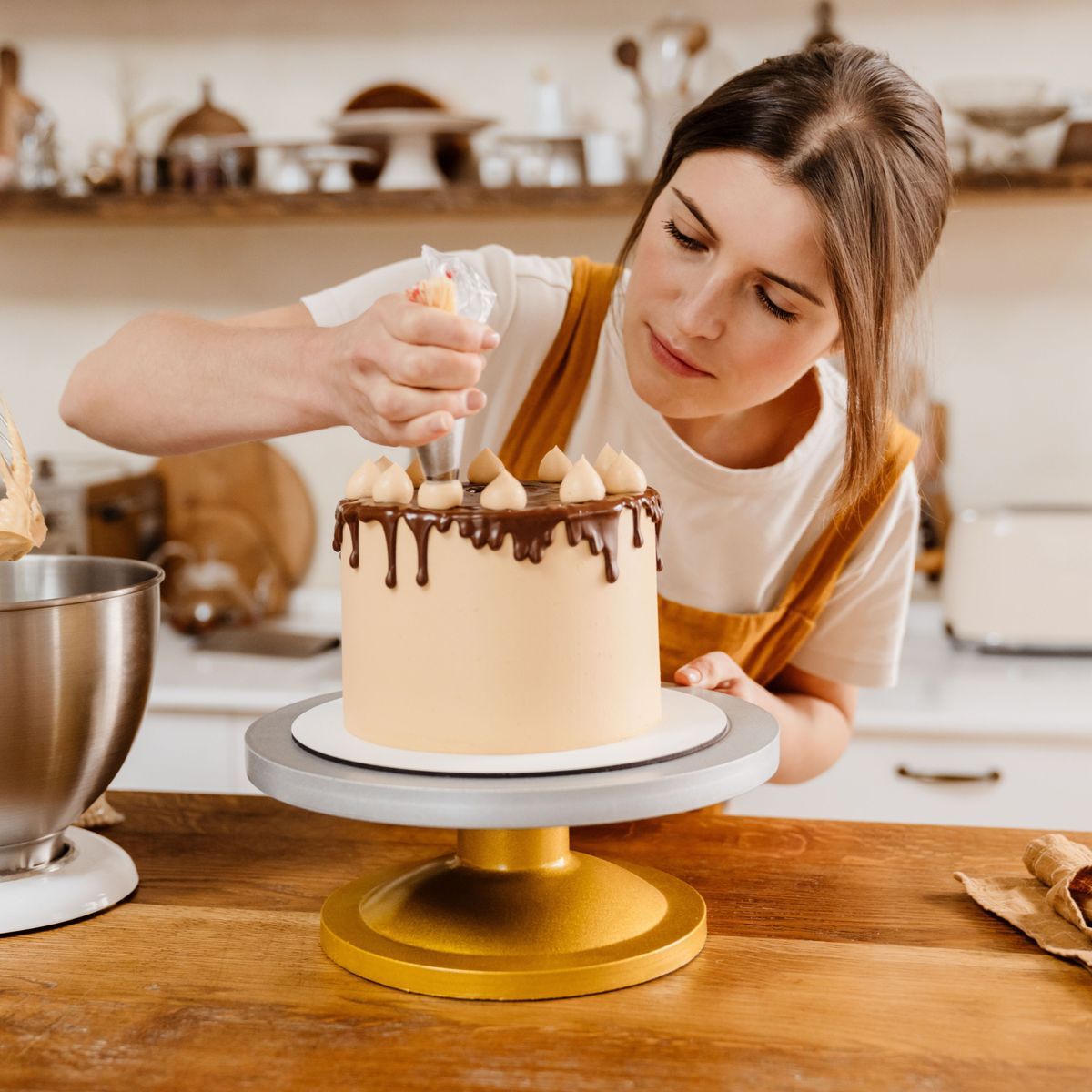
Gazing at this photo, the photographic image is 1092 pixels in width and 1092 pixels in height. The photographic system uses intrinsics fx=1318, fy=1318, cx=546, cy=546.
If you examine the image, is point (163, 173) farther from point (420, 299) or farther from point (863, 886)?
point (863, 886)

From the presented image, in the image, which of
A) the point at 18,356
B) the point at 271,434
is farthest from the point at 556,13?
the point at 271,434

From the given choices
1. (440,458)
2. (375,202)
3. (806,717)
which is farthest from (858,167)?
(375,202)

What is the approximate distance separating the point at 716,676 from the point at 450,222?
1937 mm

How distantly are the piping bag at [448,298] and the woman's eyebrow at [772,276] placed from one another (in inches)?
10.0

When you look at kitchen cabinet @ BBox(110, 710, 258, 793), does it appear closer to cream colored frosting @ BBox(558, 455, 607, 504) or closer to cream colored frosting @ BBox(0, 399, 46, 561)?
cream colored frosting @ BBox(0, 399, 46, 561)

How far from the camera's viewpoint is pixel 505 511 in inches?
34.5

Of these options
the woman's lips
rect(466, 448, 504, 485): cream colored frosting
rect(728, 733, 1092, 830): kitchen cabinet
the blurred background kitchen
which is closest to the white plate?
rect(466, 448, 504, 485): cream colored frosting

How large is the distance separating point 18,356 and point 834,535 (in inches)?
87.8

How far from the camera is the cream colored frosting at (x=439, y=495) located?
89cm

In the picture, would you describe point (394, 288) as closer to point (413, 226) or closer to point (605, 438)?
point (605, 438)

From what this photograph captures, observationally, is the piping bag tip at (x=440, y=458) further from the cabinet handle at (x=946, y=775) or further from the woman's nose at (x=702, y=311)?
the cabinet handle at (x=946, y=775)

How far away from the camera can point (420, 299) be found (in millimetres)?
877

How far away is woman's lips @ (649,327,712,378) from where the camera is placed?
3.92 ft

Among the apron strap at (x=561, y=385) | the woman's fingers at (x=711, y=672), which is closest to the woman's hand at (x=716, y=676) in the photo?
the woman's fingers at (x=711, y=672)
